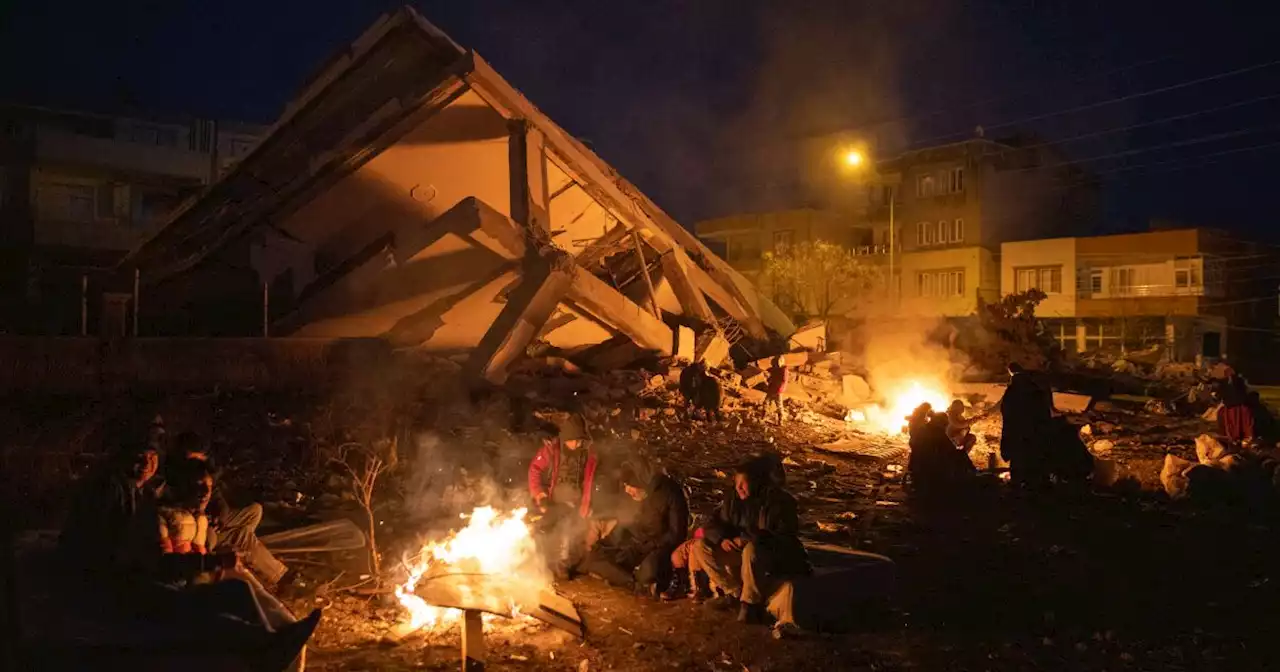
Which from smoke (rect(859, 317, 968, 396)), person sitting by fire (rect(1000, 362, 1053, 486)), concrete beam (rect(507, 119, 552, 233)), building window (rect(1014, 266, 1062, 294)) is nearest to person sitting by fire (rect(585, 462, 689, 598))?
person sitting by fire (rect(1000, 362, 1053, 486))

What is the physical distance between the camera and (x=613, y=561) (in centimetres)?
724

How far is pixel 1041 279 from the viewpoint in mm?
34219

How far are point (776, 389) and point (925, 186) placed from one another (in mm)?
26107

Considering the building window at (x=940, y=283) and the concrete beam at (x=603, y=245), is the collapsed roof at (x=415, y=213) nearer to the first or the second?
the concrete beam at (x=603, y=245)

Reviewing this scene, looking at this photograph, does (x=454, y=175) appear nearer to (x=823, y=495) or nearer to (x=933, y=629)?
(x=823, y=495)

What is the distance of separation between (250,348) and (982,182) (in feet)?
107

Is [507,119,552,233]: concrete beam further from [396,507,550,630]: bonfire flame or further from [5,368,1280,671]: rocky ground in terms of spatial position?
[396,507,550,630]: bonfire flame

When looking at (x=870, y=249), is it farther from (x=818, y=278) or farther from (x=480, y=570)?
(x=480, y=570)

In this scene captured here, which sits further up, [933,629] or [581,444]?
[581,444]

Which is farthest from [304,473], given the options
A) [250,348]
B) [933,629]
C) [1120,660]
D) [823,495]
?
[1120,660]

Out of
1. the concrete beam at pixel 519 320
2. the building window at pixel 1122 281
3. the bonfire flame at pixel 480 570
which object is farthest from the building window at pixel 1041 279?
the bonfire flame at pixel 480 570

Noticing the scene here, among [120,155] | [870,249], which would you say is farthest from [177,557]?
[870,249]

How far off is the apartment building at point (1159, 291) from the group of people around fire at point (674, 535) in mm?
28121

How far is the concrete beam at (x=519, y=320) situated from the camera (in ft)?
43.9
